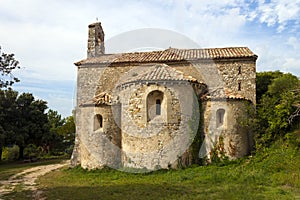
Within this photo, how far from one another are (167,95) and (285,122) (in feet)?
21.8

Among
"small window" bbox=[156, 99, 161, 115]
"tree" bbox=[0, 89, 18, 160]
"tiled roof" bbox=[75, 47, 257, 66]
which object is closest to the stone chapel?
"small window" bbox=[156, 99, 161, 115]

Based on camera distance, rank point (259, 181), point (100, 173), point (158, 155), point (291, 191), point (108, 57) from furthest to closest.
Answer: point (108, 57) < point (100, 173) < point (158, 155) < point (259, 181) < point (291, 191)

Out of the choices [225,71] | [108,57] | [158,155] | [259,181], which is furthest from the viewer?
[108,57]

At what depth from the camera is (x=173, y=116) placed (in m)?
16.6

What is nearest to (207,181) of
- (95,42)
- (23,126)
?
(95,42)

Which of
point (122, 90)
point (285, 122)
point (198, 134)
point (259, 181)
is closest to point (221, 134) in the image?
point (198, 134)

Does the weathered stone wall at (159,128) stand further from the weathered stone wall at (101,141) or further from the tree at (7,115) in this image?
the tree at (7,115)

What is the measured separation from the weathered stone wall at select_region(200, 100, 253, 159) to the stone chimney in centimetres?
1102

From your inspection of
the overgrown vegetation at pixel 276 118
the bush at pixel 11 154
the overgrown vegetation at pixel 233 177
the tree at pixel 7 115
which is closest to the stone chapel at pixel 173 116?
the overgrown vegetation at pixel 233 177

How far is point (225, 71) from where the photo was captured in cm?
2052

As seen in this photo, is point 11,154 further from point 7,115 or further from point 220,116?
point 220,116

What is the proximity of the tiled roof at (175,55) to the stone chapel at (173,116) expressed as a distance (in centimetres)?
13

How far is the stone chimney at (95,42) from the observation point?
24469mm

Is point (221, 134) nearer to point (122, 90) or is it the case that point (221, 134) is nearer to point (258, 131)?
point (258, 131)
